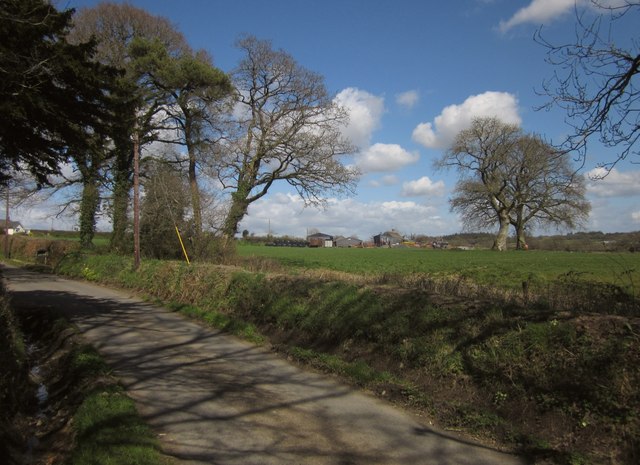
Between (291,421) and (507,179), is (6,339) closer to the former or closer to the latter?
(291,421)

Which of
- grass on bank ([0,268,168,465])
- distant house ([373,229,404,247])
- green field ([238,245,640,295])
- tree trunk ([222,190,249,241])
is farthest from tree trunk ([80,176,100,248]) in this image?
distant house ([373,229,404,247])

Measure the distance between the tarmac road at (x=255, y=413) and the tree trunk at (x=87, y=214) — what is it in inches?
981

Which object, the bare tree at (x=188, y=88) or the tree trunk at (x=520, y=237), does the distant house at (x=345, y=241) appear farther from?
the bare tree at (x=188, y=88)

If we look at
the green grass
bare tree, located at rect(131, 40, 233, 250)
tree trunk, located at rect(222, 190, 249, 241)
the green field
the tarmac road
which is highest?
bare tree, located at rect(131, 40, 233, 250)

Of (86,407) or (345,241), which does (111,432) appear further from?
(345,241)

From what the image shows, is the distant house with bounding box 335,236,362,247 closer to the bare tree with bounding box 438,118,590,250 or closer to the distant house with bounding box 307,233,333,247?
the distant house with bounding box 307,233,333,247

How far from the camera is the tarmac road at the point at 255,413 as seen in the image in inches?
201

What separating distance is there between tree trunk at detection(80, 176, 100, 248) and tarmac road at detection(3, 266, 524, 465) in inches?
981

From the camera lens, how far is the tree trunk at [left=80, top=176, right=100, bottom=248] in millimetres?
33250

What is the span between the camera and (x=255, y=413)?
20.5 feet

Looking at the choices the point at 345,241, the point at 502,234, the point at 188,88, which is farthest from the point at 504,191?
the point at 345,241

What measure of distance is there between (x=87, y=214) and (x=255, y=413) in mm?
32285

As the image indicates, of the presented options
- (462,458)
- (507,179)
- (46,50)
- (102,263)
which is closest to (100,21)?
(102,263)

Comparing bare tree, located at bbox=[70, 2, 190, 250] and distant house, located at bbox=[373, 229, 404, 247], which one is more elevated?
bare tree, located at bbox=[70, 2, 190, 250]
